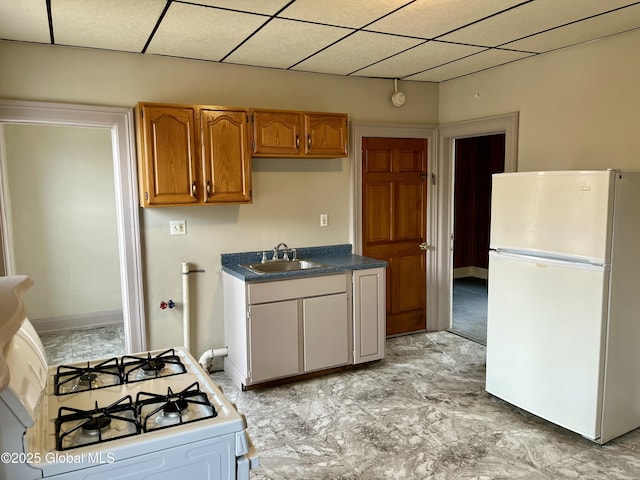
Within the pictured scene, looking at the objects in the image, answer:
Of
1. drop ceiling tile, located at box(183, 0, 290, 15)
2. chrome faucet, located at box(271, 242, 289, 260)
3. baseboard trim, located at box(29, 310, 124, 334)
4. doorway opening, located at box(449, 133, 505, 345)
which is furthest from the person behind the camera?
doorway opening, located at box(449, 133, 505, 345)

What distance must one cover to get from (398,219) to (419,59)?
1492 mm

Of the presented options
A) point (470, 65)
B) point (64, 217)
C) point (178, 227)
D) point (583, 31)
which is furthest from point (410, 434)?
point (64, 217)

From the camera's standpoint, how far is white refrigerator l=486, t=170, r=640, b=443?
261 centimetres

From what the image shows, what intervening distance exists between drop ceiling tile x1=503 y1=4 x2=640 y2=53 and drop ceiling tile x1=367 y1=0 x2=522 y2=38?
0.64 metres

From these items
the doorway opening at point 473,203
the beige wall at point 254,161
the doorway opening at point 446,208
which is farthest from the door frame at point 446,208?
the doorway opening at point 473,203

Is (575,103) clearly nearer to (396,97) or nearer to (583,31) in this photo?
(583,31)

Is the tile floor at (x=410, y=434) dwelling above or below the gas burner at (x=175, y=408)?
below

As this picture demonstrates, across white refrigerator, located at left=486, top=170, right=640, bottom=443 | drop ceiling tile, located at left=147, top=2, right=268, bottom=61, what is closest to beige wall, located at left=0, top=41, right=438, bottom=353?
drop ceiling tile, located at left=147, top=2, right=268, bottom=61

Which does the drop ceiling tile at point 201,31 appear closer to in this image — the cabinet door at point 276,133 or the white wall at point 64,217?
the cabinet door at point 276,133

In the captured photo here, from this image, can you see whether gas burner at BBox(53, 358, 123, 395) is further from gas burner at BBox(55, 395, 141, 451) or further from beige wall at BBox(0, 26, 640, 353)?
beige wall at BBox(0, 26, 640, 353)

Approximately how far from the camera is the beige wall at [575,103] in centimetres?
308

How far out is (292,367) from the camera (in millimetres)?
3586

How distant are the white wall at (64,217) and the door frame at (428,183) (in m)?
2.46

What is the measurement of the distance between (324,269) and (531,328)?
147 centimetres
